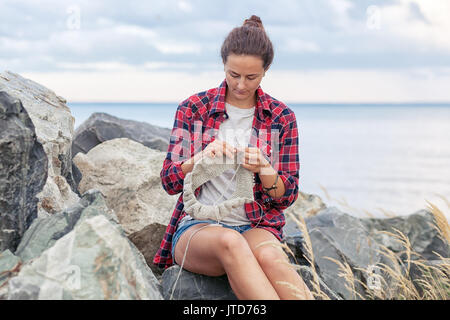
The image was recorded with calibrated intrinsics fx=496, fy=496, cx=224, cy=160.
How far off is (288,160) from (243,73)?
2.23ft

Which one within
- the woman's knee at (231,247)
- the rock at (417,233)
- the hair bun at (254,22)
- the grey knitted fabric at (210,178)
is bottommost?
the rock at (417,233)

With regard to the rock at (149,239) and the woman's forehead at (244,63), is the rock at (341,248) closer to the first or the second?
the rock at (149,239)

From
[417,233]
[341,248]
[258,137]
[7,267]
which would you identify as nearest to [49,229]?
[7,267]

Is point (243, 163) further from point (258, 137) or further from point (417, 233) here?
Result: point (417, 233)

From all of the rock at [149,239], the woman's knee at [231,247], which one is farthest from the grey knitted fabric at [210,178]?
the rock at [149,239]

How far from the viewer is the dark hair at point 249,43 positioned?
3.13 meters

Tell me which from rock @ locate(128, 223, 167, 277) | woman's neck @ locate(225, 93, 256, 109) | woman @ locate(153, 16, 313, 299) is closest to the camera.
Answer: woman @ locate(153, 16, 313, 299)

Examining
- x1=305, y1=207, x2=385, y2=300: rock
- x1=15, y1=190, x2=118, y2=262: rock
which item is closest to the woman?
x1=15, y1=190, x2=118, y2=262: rock

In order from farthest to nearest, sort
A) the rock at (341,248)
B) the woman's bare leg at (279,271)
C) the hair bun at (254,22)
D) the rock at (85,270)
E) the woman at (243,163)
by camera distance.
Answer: the rock at (341,248) < the hair bun at (254,22) < the woman at (243,163) < the woman's bare leg at (279,271) < the rock at (85,270)

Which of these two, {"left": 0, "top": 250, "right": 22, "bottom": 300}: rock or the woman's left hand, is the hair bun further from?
{"left": 0, "top": 250, "right": 22, "bottom": 300}: rock

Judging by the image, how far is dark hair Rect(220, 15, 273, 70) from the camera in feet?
10.3

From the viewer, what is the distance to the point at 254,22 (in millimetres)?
3375

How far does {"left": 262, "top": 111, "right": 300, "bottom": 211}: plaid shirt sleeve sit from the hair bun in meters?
0.64
